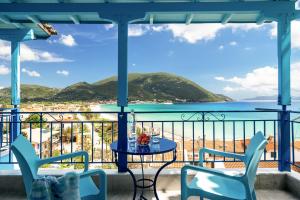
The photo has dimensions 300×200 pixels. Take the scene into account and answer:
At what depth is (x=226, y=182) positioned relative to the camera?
2.23 metres

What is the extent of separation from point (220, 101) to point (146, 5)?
111 feet

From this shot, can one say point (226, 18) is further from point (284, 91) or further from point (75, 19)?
point (75, 19)

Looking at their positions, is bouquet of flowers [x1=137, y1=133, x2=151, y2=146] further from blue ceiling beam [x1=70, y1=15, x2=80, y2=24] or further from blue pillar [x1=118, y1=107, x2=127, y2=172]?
blue ceiling beam [x1=70, y1=15, x2=80, y2=24]

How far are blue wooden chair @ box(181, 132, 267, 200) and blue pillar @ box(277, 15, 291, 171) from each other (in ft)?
4.22

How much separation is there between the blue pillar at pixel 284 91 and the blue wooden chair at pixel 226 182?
1.29 meters

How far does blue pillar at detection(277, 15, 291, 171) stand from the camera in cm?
331

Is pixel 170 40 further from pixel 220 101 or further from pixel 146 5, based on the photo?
pixel 146 5

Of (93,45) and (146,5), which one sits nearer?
(146,5)

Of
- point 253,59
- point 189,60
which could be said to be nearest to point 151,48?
point 189,60

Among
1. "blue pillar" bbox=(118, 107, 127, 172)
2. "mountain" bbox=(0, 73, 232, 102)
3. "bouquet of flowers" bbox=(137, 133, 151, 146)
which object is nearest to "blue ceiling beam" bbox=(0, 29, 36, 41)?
"blue pillar" bbox=(118, 107, 127, 172)

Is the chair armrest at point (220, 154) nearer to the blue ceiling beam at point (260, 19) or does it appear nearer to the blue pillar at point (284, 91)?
the blue pillar at point (284, 91)

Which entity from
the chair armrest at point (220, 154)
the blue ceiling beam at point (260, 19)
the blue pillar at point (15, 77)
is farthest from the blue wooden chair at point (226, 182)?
the blue pillar at point (15, 77)

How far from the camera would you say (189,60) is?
41.6 m

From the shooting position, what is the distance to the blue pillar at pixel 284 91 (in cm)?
331
